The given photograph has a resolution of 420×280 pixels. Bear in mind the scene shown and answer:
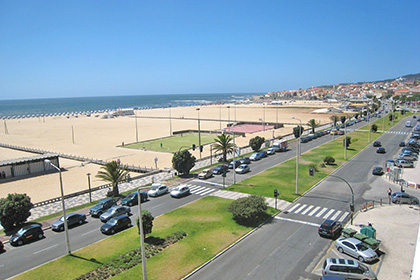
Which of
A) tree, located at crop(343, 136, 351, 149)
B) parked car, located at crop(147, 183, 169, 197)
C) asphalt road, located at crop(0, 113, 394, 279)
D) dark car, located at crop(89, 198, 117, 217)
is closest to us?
asphalt road, located at crop(0, 113, 394, 279)

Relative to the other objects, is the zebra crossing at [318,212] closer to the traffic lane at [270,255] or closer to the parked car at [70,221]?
the traffic lane at [270,255]

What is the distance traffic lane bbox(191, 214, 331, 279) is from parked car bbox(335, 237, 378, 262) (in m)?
1.15

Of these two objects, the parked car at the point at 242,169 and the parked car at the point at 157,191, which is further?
Answer: the parked car at the point at 242,169

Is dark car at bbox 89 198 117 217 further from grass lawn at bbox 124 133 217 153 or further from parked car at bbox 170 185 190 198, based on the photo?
grass lawn at bbox 124 133 217 153

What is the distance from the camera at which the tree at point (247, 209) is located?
2559 cm

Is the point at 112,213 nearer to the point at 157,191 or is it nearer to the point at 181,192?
the point at 157,191

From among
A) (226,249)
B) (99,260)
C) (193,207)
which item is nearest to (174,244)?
(226,249)

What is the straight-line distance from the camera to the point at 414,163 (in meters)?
45.3

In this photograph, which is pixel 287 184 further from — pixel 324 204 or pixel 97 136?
pixel 97 136

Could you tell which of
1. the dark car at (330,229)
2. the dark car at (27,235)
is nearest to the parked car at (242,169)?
the dark car at (330,229)

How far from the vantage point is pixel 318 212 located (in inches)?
1113

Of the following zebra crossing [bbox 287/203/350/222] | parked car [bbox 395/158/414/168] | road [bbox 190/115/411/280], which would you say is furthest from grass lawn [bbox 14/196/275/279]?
parked car [bbox 395/158/414/168]

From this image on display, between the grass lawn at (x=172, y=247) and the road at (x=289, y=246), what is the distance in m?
1.25

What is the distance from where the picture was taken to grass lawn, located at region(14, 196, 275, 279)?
62.1 feet
